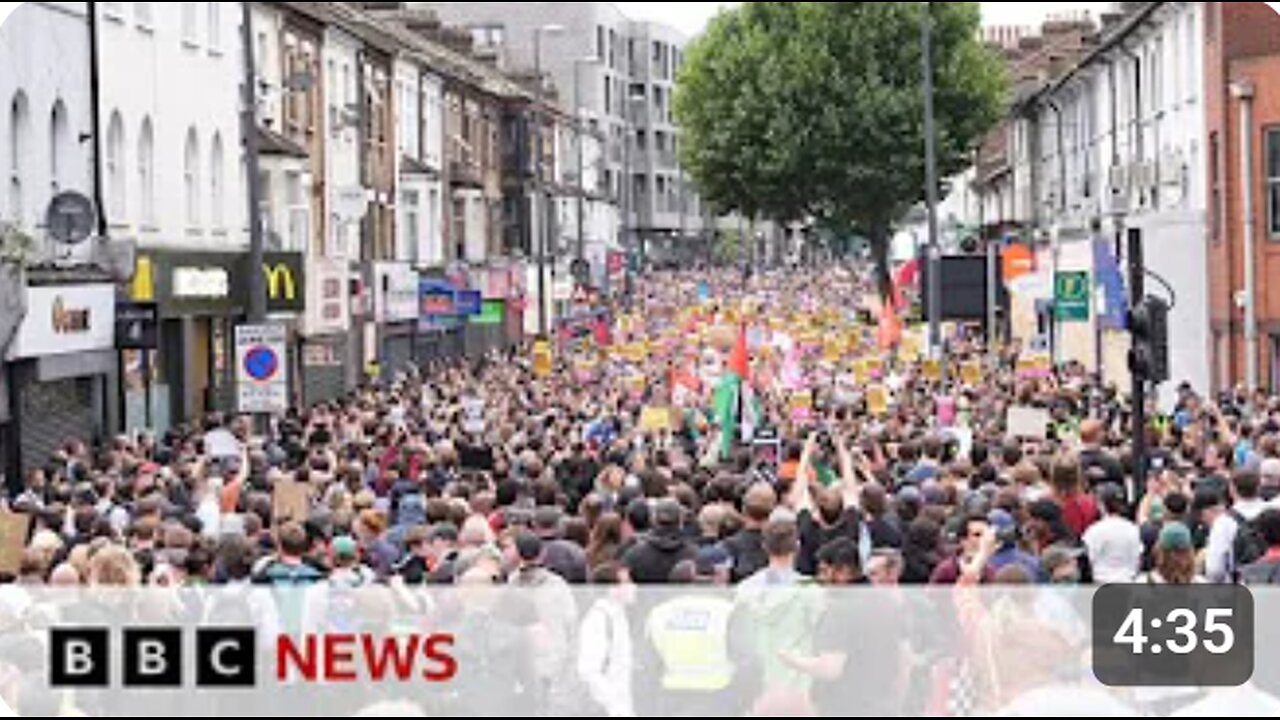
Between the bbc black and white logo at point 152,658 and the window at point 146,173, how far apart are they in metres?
24.9

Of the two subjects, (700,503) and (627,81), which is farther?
(627,81)

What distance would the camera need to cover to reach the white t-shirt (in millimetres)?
14406

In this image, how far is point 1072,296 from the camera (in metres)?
39.9

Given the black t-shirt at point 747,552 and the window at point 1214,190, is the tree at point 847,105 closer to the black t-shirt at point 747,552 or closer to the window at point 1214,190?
the window at point 1214,190

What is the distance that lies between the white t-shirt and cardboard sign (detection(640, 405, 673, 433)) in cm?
1346

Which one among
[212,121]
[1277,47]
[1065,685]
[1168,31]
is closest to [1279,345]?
[1277,47]

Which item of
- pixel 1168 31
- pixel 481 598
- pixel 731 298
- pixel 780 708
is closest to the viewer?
pixel 780 708

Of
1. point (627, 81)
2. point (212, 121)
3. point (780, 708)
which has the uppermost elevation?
point (627, 81)

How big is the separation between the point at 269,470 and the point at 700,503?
17.9 ft

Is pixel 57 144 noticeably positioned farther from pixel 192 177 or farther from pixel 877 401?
pixel 877 401

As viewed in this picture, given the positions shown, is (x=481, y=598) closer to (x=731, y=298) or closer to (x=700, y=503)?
(x=700, y=503)

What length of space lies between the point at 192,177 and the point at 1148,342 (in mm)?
20041

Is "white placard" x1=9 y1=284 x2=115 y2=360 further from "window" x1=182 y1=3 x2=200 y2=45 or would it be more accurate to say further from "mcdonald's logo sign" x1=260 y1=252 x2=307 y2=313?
"mcdonald's logo sign" x1=260 y1=252 x2=307 y2=313

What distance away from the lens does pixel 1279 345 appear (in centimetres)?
3975
